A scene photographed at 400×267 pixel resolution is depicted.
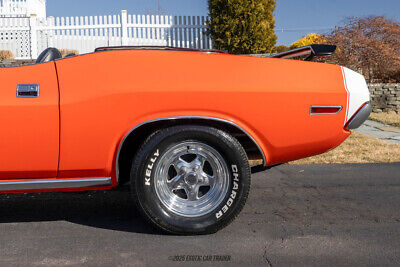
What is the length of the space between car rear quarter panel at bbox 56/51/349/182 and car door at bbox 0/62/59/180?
0.06 meters

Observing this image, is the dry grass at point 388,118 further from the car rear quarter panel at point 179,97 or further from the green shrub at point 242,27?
the car rear quarter panel at point 179,97

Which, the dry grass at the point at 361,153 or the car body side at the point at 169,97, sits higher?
the car body side at the point at 169,97

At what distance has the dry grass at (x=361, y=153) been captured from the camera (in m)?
6.05

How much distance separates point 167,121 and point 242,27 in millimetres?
10675

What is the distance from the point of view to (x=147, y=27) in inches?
603

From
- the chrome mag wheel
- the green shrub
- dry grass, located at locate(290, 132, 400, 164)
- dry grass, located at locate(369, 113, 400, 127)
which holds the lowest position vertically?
dry grass, located at locate(290, 132, 400, 164)

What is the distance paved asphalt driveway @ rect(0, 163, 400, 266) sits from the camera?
279 centimetres

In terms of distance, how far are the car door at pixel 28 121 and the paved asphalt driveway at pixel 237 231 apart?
53cm

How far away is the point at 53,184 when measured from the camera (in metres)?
3.00

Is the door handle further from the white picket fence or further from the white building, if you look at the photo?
the white building

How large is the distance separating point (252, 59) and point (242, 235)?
1.18 m

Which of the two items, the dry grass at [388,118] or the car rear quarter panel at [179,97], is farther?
the dry grass at [388,118]

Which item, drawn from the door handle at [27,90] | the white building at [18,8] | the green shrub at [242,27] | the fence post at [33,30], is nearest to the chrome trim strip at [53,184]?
the door handle at [27,90]

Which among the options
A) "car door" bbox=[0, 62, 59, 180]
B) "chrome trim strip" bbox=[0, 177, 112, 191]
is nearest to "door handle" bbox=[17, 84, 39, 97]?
"car door" bbox=[0, 62, 59, 180]
